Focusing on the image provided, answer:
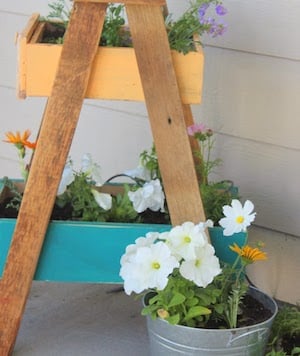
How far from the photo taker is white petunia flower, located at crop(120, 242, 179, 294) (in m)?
1.65

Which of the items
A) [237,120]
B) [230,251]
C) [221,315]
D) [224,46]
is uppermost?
[224,46]

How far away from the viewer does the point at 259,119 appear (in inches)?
84.7

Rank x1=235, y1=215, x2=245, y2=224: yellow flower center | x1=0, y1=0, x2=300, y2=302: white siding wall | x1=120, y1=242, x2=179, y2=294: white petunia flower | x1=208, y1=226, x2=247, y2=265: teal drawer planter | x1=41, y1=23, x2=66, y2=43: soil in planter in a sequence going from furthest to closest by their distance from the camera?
x1=0, y1=0, x2=300, y2=302: white siding wall
x1=41, y1=23, x2=66, y2=43: soil in planter
x1=208, y1=226, x2=247, y2=265: teal drawer planter
x1=235, y1=215, x2=245, y2=224: yellow flower center
x1=120, y1=242, x2=179, y2=294: white petunia flower

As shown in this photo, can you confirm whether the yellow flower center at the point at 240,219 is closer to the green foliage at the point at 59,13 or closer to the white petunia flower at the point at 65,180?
the white petunia flower at the point at 65,180

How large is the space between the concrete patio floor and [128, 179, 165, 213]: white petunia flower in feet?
1.26

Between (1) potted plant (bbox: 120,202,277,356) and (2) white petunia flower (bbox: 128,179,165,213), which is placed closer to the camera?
(1) potted plant (bbox: 120,202,277,356)

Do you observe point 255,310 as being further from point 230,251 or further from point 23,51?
point 23,51

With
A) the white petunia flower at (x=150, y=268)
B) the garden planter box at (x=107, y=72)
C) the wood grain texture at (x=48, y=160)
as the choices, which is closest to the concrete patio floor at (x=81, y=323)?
the wood grain texture at (x=48, y=160)

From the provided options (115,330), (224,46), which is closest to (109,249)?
(115,330)

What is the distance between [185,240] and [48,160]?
35cm

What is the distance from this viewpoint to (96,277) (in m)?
1.87

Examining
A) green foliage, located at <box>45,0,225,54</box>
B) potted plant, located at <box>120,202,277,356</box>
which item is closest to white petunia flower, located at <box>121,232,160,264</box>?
potted plant, located at <box>120,202,277,356</box>

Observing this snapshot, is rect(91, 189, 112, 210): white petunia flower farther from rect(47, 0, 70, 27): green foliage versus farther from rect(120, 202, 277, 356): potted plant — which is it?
rect(47, 0, 70, 27): green foliage

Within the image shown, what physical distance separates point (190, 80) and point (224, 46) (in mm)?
429
